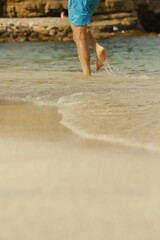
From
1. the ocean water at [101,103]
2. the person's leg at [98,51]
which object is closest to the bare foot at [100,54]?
the person's leg at [98,51]

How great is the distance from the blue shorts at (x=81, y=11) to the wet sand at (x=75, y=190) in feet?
10.4

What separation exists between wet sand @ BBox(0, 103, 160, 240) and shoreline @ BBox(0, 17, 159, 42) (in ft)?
98.1

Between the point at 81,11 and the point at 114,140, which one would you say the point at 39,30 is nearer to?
the point at 81,11

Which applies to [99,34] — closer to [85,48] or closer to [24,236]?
[85,48]

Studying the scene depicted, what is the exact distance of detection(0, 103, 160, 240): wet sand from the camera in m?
1.25

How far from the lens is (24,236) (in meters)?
1.22

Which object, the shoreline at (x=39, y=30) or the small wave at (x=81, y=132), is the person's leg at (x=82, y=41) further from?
the shoreline at (x=39, y=30)

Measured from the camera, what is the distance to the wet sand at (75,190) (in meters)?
1.25

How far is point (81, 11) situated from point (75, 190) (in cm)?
400

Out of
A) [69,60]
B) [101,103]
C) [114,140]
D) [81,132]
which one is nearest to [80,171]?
[114,140]

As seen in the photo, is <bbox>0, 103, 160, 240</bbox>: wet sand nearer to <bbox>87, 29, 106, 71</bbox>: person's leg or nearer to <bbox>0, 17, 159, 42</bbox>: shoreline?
<bbox>87, 29, 106, 71</bbox>: person's leg

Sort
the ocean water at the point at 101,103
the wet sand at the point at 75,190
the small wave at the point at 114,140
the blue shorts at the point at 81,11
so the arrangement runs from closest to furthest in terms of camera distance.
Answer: the wet sand at the point at 75,190 → the small wave at the point at 114,140 → the ocean water at the point at 101,103 → the blue shorts at the point at 81,11

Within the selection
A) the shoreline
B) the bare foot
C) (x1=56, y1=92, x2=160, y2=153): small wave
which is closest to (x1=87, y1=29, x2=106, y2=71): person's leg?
the bare foot

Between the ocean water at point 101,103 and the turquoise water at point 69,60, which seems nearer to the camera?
the ocean water at point 101,103
